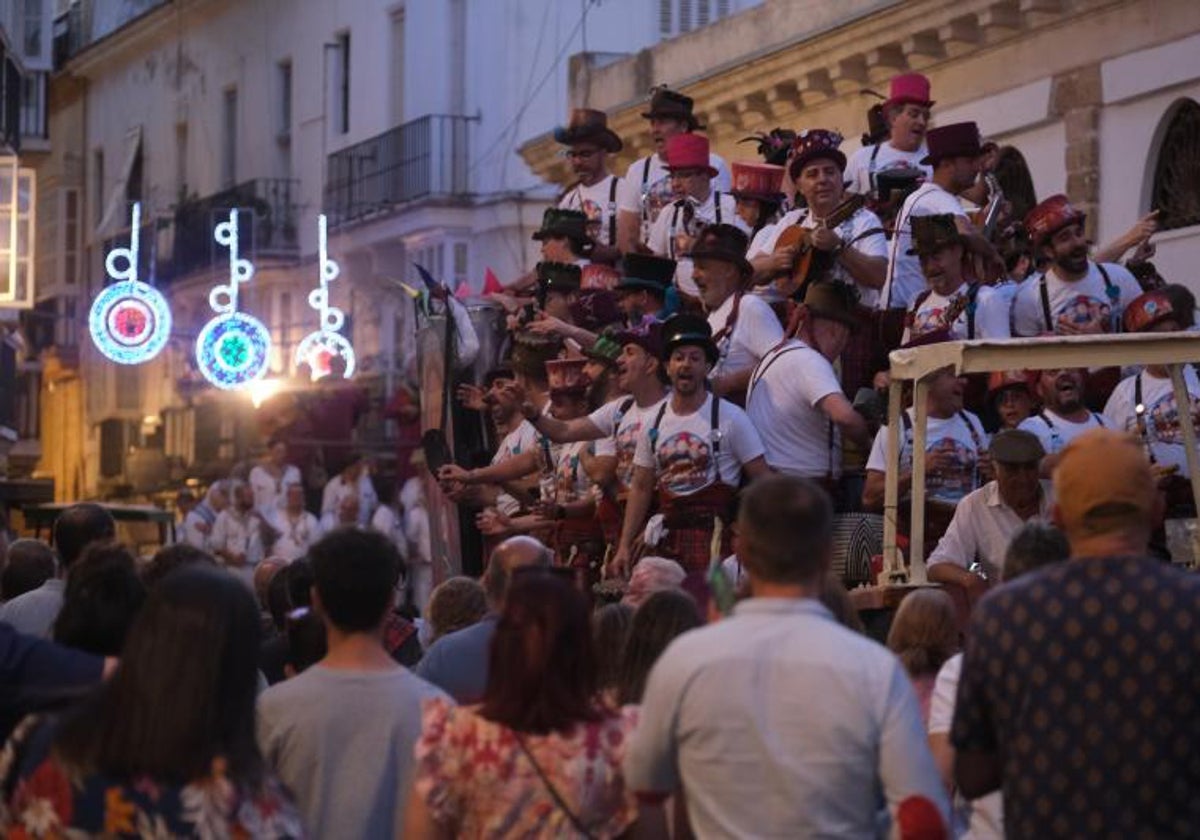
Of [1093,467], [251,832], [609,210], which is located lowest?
[251,832]

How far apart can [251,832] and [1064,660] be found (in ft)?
5.76

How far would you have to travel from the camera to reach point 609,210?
703 inches

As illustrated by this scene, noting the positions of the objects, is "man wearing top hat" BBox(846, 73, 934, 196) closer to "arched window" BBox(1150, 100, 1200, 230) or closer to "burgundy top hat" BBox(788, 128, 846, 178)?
"burgundy top hat" BBox(788, 128, 846, 178)

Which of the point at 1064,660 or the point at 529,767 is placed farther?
the point at 529,767

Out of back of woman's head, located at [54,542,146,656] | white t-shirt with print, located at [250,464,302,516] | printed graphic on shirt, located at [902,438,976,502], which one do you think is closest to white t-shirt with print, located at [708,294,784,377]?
printed graphic on shirt, located at [902,438,976,502]

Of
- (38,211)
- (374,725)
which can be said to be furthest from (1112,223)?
(38,211)

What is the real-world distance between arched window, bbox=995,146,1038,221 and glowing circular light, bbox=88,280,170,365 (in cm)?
2037

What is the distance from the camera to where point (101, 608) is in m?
7.82

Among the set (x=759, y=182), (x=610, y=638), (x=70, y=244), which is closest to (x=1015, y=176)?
(x=759, y=182)

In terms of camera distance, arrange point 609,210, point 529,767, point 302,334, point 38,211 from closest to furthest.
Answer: point 529,767, point 609,210, point 302,334, point 38,211

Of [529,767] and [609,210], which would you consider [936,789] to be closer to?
[529,767]

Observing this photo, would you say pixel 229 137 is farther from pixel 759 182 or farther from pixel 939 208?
pixel 939 208

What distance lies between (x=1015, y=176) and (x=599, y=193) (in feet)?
A: 25.2

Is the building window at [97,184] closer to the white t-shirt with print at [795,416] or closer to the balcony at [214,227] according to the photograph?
the balcony at [214,227]
